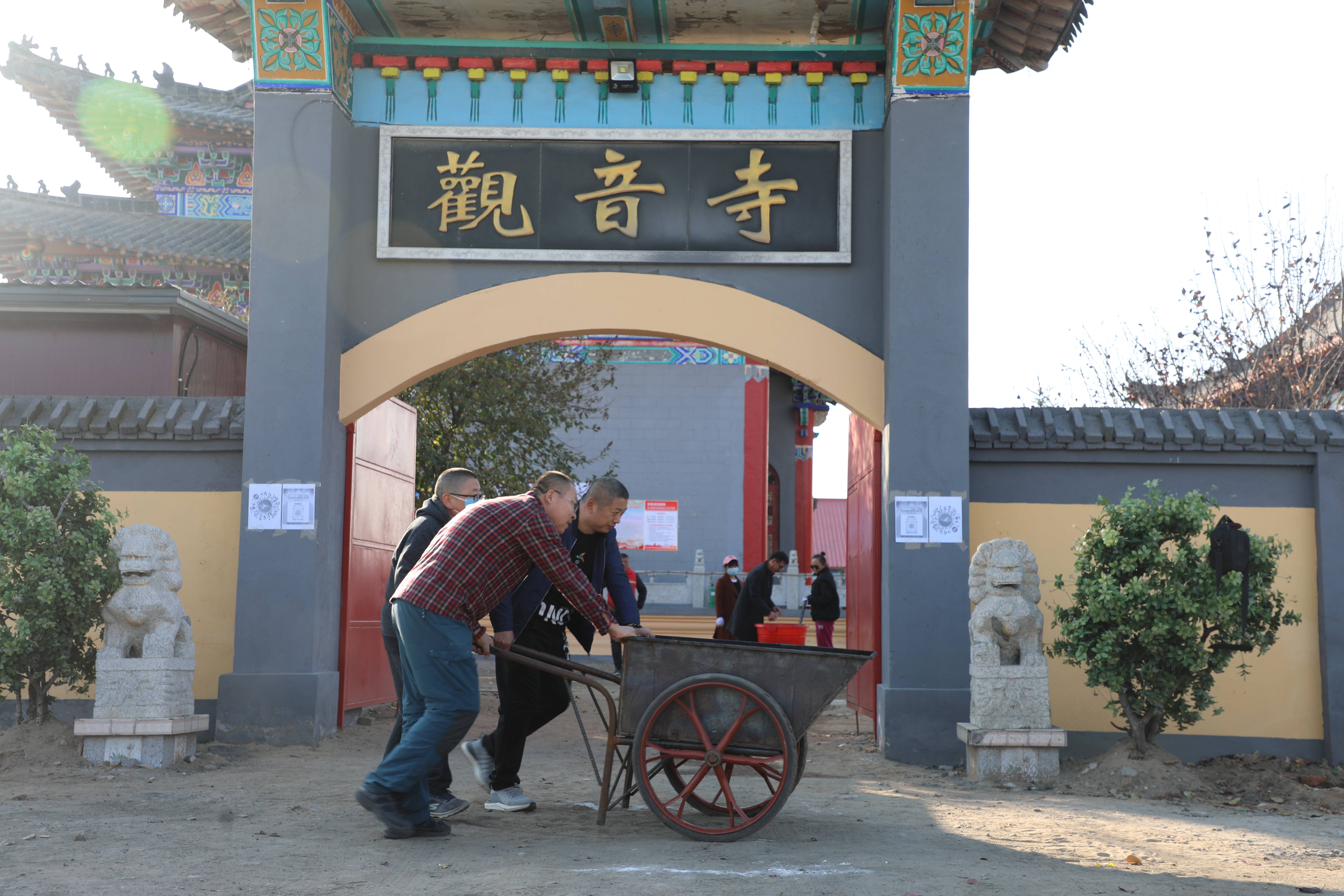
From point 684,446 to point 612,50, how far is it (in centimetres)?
1181

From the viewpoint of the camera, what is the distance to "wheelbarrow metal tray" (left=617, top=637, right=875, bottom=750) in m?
4.56

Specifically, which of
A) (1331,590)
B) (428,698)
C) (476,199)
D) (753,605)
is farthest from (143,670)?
(1331,590)

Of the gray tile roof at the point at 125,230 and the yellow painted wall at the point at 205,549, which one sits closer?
the yellow painted wall at the point at 205,549

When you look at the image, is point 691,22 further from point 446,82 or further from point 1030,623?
point 1030,623

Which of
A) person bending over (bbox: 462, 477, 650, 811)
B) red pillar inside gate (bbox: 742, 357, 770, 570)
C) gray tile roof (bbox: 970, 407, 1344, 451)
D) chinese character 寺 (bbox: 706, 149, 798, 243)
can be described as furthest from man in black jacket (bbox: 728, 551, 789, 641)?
red pillar inside gate (bbox: 742, 357, 770, 570)

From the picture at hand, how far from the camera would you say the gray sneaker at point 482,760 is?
5.26 metres

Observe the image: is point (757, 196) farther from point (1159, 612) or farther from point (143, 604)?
point (143, 604)

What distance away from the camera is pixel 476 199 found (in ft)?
26.1

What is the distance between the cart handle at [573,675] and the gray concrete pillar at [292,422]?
3.04 metres

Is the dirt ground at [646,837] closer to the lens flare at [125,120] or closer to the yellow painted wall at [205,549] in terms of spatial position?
the yellow painted wall at [205,549]

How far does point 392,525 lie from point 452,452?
108 inches

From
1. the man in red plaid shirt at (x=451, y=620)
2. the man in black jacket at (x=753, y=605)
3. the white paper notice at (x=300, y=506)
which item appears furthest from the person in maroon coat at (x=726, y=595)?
the man in red plaid shirt at (x=451, y=620)

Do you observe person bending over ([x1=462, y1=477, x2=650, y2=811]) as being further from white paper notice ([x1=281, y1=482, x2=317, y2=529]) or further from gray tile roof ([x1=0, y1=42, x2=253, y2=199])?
gray tile roof ([x1=0, y1=42, x2=253, y2=199])

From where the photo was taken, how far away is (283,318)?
763 cm
